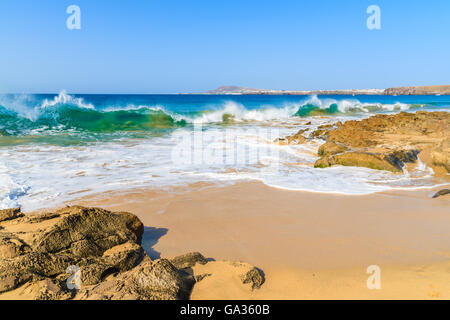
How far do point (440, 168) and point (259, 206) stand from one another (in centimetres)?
448

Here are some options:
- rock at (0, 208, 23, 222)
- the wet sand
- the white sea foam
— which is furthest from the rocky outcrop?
rock at (0, 208, 23, 222)

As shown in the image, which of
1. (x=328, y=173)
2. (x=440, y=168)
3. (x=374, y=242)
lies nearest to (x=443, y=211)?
(x=374, y=242)

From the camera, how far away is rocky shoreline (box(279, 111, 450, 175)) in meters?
6.67

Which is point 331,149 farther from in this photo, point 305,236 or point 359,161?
point 305,236

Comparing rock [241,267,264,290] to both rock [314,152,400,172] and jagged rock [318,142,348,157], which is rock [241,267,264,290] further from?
jagged rock [318,142,348,157]

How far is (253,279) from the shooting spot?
2.43m

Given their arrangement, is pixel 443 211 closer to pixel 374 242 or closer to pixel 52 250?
pixel 374 242

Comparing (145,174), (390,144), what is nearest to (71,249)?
(145,174)

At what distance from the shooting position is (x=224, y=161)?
25.2 ft

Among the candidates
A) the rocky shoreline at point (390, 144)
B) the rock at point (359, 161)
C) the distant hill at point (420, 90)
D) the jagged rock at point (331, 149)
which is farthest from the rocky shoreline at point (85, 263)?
the distant hill at point (420, 90)

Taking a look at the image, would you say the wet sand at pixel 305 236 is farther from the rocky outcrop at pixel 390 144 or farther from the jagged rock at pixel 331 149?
the jagged rock at pixel 331 149

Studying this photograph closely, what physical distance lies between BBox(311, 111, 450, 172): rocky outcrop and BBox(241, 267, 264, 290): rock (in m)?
5.00

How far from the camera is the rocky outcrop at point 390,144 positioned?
668cm

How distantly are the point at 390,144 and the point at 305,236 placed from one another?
23.2 ft
